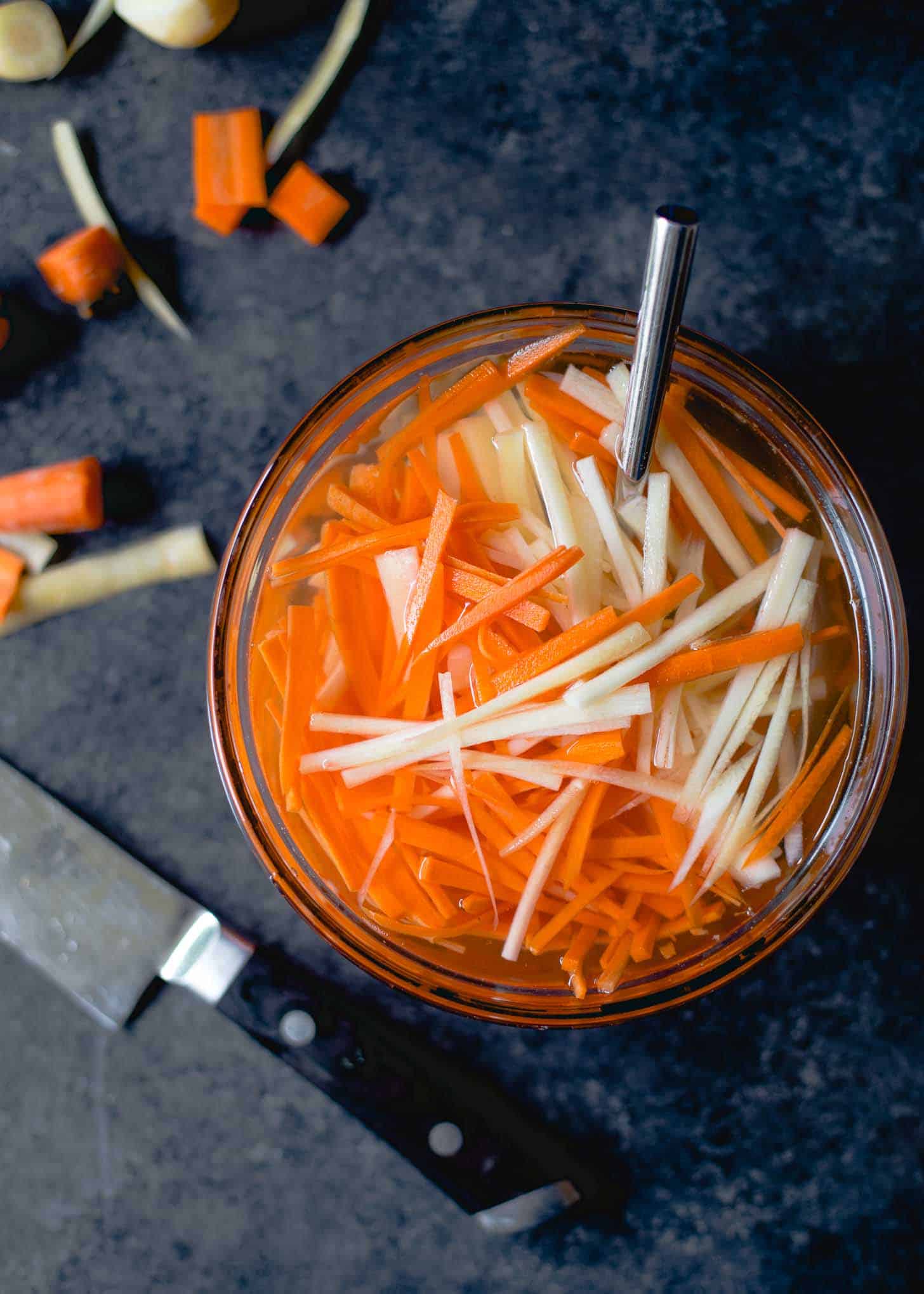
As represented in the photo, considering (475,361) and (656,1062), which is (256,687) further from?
(656,1062)

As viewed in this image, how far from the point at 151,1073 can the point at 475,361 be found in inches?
35.0

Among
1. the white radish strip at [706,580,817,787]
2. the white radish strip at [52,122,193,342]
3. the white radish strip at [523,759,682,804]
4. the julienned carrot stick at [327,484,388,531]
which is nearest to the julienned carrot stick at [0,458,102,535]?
the white radish strip at [52,122,193,342]

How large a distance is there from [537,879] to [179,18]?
100 cm

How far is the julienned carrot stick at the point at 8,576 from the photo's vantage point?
1195mm

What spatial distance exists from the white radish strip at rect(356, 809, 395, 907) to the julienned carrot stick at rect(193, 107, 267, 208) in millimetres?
724

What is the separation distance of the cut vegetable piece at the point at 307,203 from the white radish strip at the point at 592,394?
42 centimetres

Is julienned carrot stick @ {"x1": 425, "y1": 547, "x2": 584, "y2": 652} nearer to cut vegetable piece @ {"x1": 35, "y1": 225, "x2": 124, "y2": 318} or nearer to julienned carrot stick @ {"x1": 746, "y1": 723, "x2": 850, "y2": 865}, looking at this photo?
julienned carrot stick @ {"x1": 746, "y1": 723, "x2": 850, "y2": 865}

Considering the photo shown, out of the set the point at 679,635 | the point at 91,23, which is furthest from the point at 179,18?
the point at 679,635

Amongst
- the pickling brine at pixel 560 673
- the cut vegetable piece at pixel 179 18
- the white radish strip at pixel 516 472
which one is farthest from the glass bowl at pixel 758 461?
the cut vegetable piece at pixel 179 18

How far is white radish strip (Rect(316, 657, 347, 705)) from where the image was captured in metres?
0.90

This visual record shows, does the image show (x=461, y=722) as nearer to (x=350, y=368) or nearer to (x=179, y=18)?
(x=350, y=368)

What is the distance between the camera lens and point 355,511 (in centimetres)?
89

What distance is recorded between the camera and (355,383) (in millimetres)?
958

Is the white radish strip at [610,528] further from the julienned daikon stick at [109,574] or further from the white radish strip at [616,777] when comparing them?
the julienned daikon stick at [109,574]
